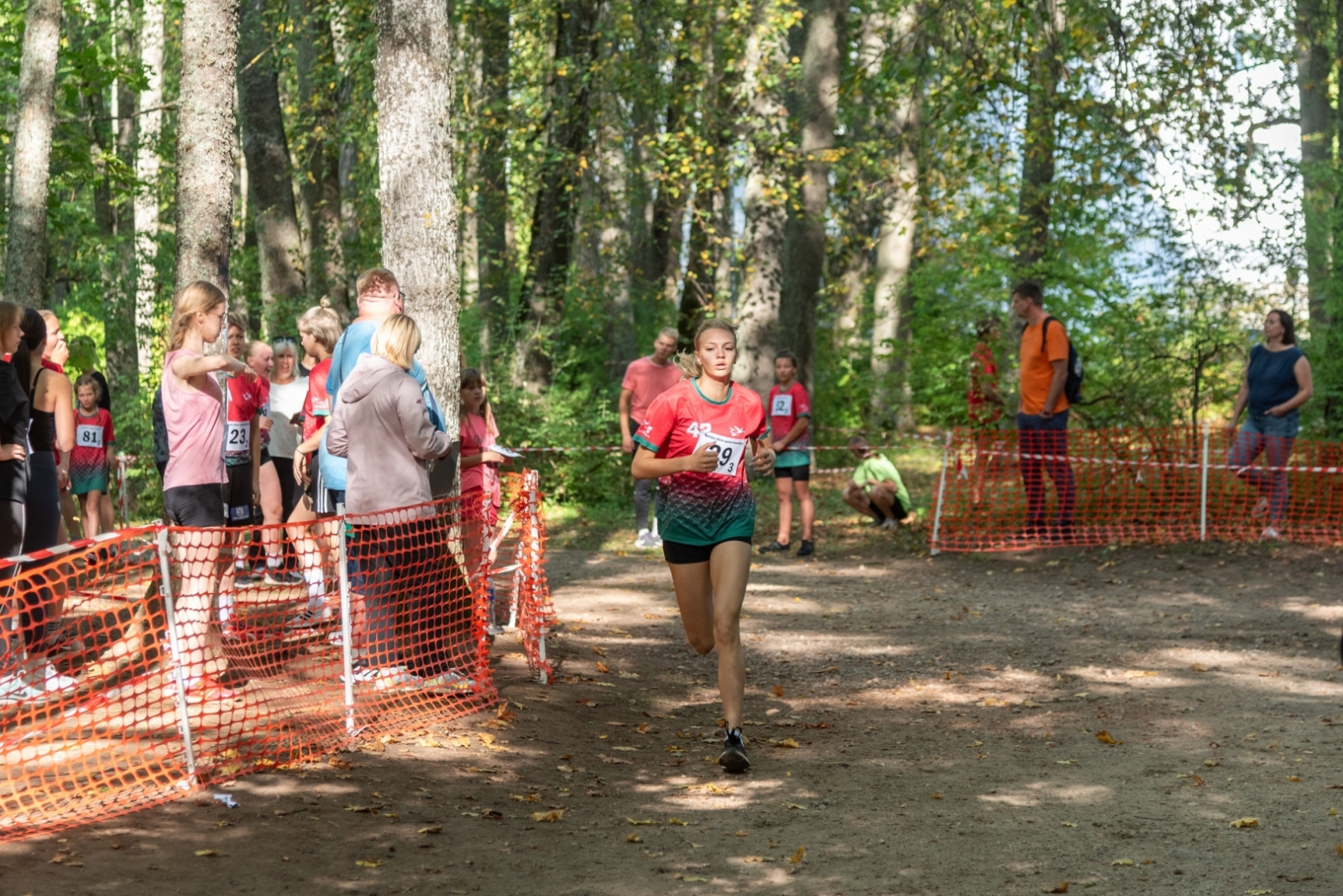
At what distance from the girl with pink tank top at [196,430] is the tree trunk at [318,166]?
10295 mm

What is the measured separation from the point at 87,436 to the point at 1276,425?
1094cm

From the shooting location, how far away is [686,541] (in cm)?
673

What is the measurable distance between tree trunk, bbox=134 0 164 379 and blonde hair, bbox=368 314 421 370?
786cm

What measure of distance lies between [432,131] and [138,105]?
23625mm

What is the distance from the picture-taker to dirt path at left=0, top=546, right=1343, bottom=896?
4988mm

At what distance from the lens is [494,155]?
18.0 m

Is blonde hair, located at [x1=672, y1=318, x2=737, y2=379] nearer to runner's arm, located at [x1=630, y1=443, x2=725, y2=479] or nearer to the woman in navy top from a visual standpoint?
runner's arm, located at [x1=630, y1=443, x2=725, y2=479]

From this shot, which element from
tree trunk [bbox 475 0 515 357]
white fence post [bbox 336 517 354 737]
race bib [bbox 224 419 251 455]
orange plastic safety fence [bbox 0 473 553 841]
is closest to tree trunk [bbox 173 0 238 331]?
race bib [bbox 224 419 251 455]

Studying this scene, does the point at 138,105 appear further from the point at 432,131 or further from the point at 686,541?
the point at 686,541

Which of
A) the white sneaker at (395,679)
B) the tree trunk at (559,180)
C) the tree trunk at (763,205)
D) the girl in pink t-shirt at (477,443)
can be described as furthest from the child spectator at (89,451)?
the tree trunk at (763,205)

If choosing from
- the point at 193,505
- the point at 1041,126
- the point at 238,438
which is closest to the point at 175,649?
the point at 193,505

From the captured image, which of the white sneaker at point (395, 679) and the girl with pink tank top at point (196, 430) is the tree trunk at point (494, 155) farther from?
the white sneaker at point (395, 679)

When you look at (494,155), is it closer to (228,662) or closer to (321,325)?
(321,325)

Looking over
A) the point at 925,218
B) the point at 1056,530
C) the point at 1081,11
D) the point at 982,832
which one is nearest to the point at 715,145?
the point at 925,218
